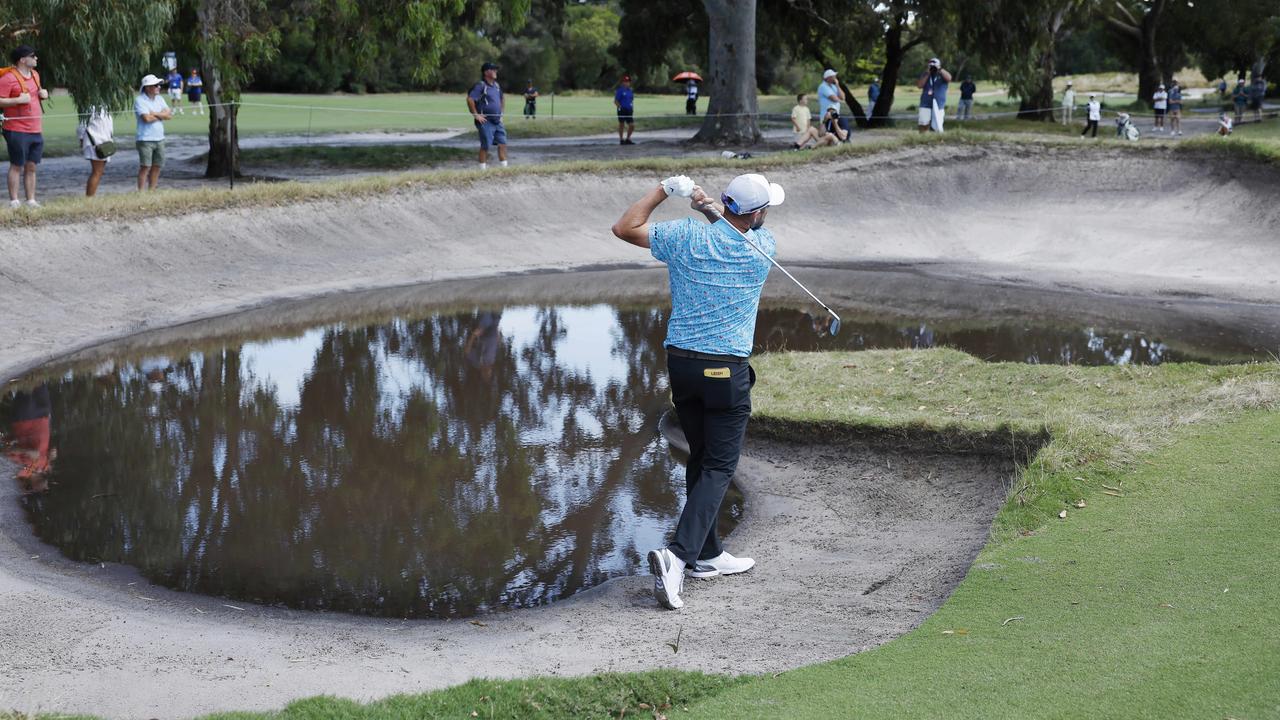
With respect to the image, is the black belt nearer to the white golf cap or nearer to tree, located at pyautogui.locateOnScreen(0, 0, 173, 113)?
the white golf cap

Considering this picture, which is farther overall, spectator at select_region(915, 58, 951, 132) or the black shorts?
spectator at select_region(915, 58, 951, 132)

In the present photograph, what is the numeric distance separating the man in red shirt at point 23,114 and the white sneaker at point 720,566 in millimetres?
12908

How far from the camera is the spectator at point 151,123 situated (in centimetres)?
1891

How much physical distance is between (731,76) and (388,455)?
2166 cm

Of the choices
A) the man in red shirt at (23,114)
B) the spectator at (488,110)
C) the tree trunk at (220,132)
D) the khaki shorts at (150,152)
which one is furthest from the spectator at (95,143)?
the spectator at (488,110)

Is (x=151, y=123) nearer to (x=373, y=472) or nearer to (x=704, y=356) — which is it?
(x=373, y=472)

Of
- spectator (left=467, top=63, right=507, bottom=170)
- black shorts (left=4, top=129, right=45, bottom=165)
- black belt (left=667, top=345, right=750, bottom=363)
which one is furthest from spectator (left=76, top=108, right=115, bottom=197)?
black belt (left=667, top=345, right=750, bottom=363)

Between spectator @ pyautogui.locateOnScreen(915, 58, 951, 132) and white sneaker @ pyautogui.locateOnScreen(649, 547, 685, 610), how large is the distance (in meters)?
22.0

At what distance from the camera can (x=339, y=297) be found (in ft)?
57.7

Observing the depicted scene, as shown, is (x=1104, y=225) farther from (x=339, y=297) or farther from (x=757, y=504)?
(x=757, y=504)

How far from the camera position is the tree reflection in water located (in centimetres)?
793

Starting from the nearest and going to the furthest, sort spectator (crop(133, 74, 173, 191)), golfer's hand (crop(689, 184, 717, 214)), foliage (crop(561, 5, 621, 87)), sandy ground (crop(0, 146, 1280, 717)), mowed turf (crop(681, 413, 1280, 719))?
mowed turf (crop(681, 413, 1280, 719))
sandy ground (crop(0, 146, 1280, 717))
golfer's hand (crop(689, 184, 717, 214))
spectator (crop(133, 74, 173, 191))
foliage (crop(561, 5, 621, 87))

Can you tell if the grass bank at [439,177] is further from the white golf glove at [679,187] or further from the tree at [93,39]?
the white golf glove at [679,187]

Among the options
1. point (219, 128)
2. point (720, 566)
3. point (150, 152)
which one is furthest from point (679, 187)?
point (219, 128)
